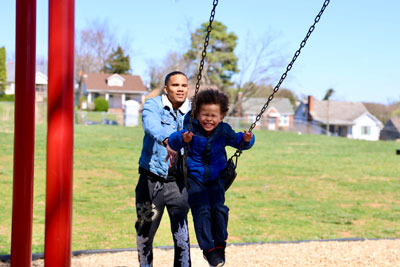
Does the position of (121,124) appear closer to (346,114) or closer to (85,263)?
(85,263)

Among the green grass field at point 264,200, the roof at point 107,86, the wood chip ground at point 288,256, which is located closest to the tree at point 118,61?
the roof at point 107,86

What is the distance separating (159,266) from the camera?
15.0 ft

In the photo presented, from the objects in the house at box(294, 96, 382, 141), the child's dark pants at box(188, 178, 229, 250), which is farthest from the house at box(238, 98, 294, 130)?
the child's dark pants at box(188, 178, 229, 250)

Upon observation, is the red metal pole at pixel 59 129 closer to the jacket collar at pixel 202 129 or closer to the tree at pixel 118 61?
the jacket collar at pixel 202 129

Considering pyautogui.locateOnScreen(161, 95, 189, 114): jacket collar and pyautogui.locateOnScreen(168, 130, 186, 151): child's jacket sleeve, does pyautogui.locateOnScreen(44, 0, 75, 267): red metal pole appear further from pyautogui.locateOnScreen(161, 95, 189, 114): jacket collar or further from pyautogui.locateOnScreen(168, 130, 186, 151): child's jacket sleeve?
pyautogui.locateOnScreen(161, 95, 189, 114): jacket collar

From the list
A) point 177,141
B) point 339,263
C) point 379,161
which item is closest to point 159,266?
point 339,263

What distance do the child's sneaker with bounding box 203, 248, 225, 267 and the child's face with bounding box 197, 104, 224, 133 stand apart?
0.73 m

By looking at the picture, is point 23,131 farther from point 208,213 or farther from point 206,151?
point 208,213

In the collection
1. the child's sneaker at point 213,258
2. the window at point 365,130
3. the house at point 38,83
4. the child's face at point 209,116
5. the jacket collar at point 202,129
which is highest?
the house at point 38,83

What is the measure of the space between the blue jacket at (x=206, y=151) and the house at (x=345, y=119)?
59.7 m

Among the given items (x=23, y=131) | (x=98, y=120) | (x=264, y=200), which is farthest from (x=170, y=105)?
(x=98, y=120)

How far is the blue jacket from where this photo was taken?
2.99 m

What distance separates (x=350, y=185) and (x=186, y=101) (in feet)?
29.5

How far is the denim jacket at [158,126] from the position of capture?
Answer: 3.19 metres
